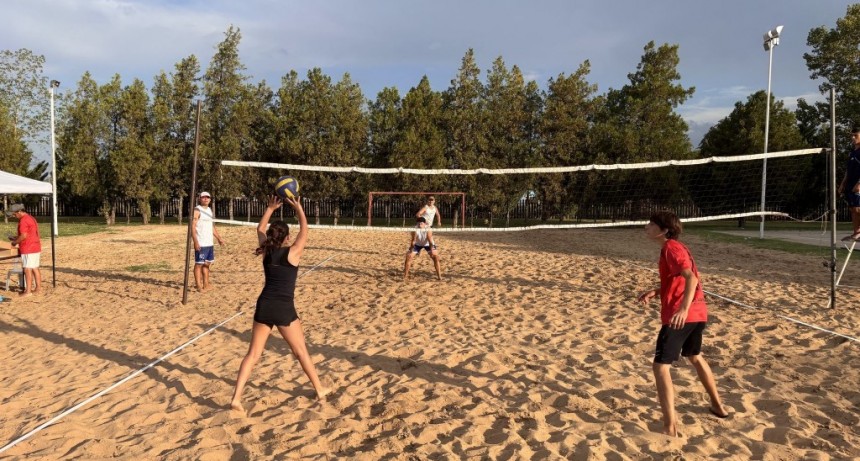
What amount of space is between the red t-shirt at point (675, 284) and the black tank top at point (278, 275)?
2517mm

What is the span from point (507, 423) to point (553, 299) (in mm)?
4095

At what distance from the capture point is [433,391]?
3.95m

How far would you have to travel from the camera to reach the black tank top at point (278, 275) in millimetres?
3637

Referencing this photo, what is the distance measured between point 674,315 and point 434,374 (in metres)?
2.04

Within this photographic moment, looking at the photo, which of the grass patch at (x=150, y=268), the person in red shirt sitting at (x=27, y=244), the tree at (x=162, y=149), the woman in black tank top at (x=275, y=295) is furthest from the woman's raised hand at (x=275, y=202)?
the tree at (x=162, y=149)

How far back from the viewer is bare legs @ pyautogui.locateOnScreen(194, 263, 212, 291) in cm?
812

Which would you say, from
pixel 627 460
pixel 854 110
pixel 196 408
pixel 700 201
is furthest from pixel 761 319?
pixel 854 110

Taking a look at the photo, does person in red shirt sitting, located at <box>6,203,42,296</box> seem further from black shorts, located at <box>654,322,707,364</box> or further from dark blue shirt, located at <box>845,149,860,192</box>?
dark blue shirt, located at <box>845,149,860,192</box>

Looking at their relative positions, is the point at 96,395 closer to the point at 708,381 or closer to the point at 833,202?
the point at 708,381

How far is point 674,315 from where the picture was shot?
311cm

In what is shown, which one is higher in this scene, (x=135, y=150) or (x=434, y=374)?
(x=135, y=150)

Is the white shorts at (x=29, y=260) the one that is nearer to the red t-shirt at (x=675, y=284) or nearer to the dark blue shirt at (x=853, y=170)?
the red t-shirt at (x=675, y=284)

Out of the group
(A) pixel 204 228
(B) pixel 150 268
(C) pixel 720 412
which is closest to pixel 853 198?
(C) pixel 720 412

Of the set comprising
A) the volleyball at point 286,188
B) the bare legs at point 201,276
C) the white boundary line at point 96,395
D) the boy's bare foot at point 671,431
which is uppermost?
the volleyball at point 286,188
